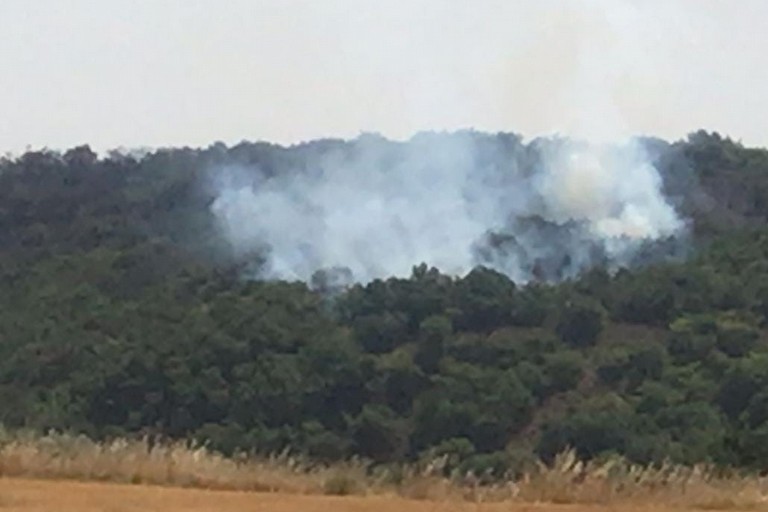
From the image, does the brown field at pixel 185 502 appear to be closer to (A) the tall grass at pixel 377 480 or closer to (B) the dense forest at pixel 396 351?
(A) the tall grass at pixel 377 480

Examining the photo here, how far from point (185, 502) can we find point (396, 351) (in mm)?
37673

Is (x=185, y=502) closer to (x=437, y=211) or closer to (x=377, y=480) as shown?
(x=377, y=480)

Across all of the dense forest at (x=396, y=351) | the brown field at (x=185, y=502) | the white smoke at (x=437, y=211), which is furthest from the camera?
the white smoke at (x=437, y=211)

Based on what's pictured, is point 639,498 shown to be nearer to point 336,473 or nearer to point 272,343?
point 336,473

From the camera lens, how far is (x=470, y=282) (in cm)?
5541

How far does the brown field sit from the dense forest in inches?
598

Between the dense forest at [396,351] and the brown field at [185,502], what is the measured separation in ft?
49.9

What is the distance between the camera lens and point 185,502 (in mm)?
12172

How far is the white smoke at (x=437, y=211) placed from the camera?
66.7 meters

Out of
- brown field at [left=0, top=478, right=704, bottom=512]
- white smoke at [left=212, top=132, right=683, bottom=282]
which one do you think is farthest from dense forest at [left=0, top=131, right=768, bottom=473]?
brown field at [left=0, top=478, right=704, bottom=512]

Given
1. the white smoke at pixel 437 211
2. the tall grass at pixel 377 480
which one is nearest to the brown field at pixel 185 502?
the tall grass at pixel 377 480

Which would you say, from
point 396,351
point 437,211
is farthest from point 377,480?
point 437,211

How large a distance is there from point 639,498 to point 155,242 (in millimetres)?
53925

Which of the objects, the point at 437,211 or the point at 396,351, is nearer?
the point at 396,351
